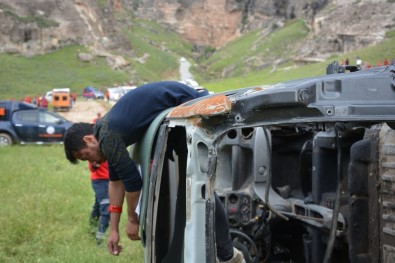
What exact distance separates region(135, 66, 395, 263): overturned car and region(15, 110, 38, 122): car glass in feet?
51.3

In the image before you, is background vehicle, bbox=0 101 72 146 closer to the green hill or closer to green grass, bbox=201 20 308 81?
the green hill

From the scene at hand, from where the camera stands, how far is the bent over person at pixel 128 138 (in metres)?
3.74

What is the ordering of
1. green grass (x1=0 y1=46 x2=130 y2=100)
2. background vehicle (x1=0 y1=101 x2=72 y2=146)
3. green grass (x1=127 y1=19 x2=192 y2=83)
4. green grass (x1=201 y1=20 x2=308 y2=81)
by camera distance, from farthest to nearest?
green grass (x1=127 y1=19 x2=192 y2=83) → green grass (x1=201 y1=20 x2=308 y2=81) → green grass (x1=0 y1=46 x2=130 y2=100) → background vehicle (x1=0 y1=101 x2=72 y2=146)

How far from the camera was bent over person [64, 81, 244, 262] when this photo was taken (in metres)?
3.74

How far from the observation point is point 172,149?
3793 mm

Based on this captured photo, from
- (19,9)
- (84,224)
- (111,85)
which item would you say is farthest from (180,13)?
(84,224)

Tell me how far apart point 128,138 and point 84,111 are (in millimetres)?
30809

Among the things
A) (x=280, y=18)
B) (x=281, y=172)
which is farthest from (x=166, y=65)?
(x=281, y=172)

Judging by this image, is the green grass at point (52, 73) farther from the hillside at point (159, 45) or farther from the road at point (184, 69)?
the road at point (184, 69)

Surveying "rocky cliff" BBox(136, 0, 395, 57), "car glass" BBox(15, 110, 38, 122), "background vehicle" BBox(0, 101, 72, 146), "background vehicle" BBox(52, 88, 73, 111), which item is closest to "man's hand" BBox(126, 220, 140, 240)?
"background vehicle" BBox(0, 101, 72, 146)

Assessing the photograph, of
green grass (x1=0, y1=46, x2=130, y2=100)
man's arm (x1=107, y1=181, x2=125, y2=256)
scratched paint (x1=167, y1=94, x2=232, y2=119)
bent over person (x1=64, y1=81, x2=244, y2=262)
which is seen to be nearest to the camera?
scratched paint (x1=167, y1=94, x2=232, y2=119)

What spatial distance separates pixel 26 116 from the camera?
1909 centimetres

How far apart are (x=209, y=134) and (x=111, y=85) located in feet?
170

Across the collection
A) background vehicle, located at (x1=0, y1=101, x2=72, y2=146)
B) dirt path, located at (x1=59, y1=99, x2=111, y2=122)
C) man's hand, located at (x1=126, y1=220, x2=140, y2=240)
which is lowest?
man's hand, located at (x1=126, y1=220, x2=140, y2=240)
